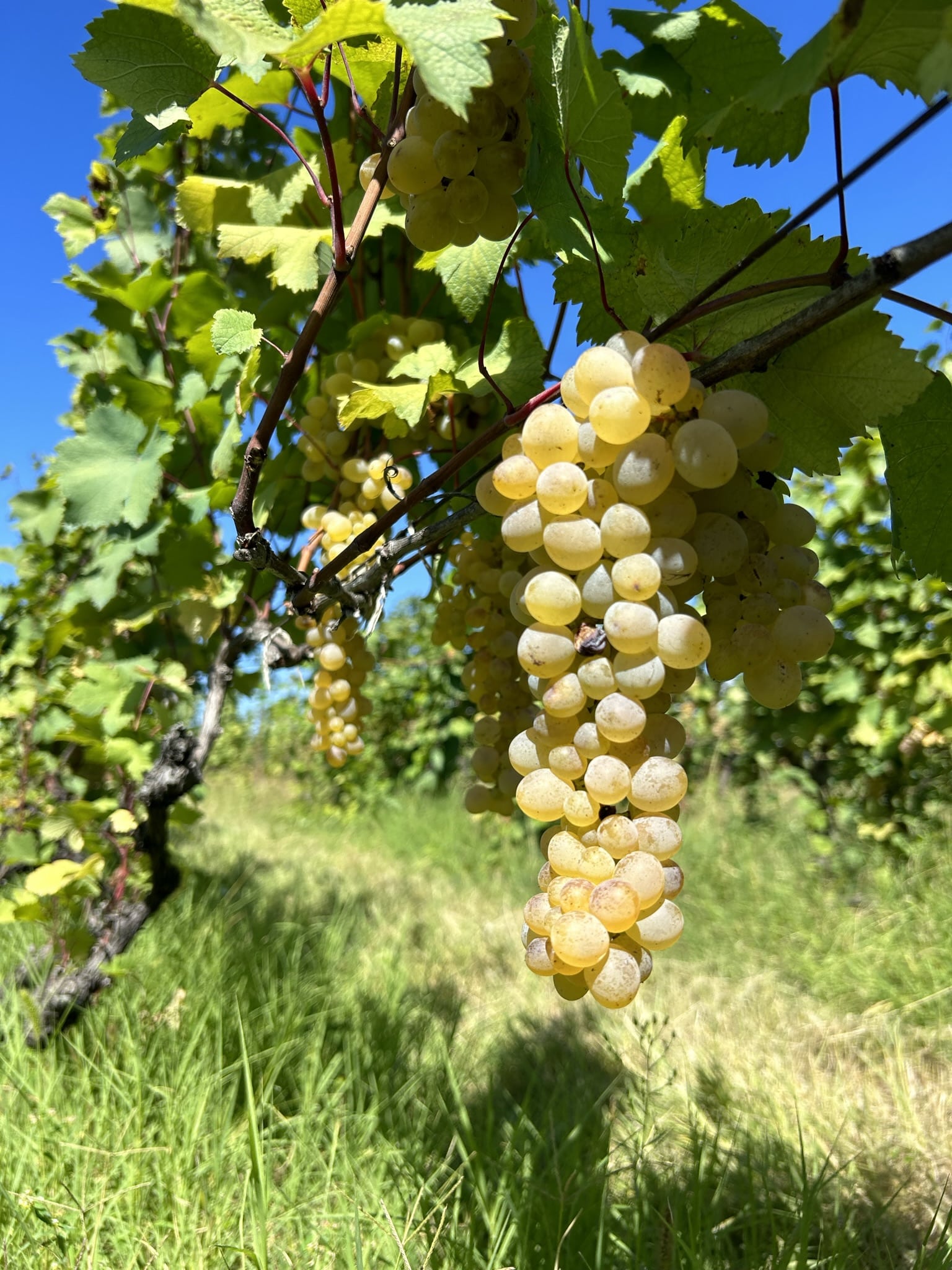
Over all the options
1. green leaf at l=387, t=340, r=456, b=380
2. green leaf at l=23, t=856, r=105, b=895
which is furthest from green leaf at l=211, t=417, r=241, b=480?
green leaf at l=23, t=856, r=105, b=895

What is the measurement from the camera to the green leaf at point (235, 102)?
3.71 feet

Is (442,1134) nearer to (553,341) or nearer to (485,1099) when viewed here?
(485,1099)

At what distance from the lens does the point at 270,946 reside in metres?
2.86

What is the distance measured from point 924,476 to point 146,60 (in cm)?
84

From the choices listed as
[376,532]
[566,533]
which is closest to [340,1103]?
[376,532]

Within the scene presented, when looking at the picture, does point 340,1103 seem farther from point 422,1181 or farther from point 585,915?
point 585,915

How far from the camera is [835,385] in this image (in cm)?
65

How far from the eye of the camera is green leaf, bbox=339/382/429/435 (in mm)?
918

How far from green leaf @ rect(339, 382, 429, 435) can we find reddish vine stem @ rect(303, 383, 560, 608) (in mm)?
87

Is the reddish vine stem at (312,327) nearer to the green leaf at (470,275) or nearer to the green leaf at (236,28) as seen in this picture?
the green leaf at (236,28)

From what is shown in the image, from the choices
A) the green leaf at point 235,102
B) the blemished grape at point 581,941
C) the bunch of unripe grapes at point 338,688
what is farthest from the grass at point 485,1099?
the green leaf at point 235,102

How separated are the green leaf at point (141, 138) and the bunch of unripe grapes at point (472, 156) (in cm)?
30

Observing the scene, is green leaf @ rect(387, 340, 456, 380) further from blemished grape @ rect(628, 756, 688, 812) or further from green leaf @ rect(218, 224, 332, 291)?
blemished grape @ rect(628, 756, 688, 812)

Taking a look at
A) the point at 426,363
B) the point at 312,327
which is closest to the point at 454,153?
the point at 312,327
